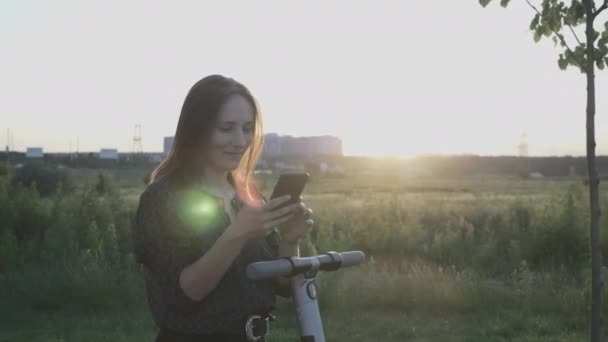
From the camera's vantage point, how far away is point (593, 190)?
3.45 m

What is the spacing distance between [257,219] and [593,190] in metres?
2.24

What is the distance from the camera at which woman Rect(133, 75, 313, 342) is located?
2027mm

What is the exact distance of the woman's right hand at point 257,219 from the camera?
1813 mm

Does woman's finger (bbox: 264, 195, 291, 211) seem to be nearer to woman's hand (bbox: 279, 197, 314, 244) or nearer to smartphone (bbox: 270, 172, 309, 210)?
smartphone (bbox: 270, 172, 309, 210)

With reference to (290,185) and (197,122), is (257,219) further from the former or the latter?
(197,122)

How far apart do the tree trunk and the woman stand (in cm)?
184

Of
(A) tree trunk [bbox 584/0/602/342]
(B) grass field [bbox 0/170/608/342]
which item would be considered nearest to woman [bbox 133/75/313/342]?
(A) tree trunk [bbox 584/0/602/342]

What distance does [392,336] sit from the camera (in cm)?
668

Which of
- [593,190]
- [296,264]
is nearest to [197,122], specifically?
[296,264]

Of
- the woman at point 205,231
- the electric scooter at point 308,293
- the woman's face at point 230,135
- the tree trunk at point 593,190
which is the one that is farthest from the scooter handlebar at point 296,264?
the tree trunk at point 593,190

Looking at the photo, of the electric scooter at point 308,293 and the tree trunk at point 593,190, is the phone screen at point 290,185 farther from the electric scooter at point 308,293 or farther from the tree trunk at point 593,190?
the tree trunk at point 593,190

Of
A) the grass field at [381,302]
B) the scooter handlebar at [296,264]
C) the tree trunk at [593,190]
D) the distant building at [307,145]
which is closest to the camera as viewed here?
the scooter handlebar at [296,264]

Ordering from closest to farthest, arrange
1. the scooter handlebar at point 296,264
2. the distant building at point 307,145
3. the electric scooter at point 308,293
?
the scooter handlebar at point 296,264 < the electric scooter at point 308,293 < the distant building at point 307,145

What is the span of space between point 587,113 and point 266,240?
1.99 m
